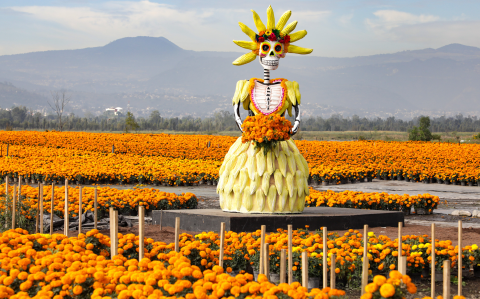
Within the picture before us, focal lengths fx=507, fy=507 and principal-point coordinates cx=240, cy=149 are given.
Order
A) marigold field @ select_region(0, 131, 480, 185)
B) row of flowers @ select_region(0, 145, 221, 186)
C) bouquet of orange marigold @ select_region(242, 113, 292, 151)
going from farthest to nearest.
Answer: marigold field @ select_region(0, 131, 480, 185), row of flowers @ select_region(0, 145, 221, 186), bouquet of orange marigold @ select_region(242, 113, 292, 151)

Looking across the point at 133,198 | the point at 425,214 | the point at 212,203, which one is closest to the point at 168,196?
the point at 133,198

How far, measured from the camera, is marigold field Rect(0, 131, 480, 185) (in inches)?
647

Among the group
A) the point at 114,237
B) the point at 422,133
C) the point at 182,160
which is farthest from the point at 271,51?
the point at 422,133

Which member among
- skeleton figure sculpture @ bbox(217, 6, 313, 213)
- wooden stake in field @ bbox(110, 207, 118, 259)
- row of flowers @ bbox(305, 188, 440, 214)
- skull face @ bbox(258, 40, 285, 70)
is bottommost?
row of flowers @ bbox(305, 188, 440, 214)

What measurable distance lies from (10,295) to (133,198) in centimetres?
626

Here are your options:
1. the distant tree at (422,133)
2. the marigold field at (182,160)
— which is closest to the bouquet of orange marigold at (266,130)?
the marigold field at (182,160)

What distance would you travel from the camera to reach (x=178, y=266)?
3.65m

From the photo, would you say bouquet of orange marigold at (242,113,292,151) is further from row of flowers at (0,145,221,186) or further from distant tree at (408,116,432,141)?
distant tree at (408,116,432,141)

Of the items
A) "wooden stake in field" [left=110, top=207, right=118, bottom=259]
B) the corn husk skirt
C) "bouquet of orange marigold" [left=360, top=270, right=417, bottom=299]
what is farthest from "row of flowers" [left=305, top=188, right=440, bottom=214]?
"bouquet of orange marigold" [left=360, top=270, right=417, bottom=299]

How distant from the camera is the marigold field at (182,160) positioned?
53.9ft

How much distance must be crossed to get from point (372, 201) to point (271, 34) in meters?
4.24

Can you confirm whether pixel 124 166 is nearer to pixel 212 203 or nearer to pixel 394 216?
pixel 212 203

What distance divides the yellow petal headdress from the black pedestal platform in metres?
2.74

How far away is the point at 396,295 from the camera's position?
2.81 meters
